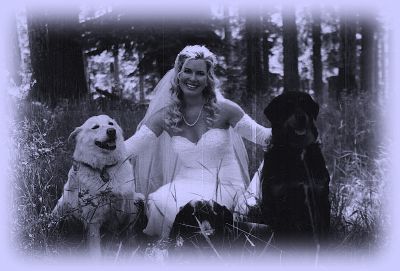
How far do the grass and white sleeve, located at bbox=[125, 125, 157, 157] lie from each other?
Answer: 59cm

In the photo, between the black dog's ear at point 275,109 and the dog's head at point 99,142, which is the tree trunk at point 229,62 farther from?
the black dog's ear at point 275,109

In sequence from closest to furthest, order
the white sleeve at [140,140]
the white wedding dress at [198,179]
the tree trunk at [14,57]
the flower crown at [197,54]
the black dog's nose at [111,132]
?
the black dog's nose at [111,132], the white wedding dress at [198,179], the flower crown at [197,54], the white sleeve at [140,140], the tree trunk at [14,57]

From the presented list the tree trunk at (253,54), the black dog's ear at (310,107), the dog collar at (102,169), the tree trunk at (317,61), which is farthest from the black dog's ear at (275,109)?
the tree trunk at (317,61)

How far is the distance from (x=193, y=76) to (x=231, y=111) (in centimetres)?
51

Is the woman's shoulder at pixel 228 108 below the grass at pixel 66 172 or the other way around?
the other way around

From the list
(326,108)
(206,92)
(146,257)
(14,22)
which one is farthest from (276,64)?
(146,257)

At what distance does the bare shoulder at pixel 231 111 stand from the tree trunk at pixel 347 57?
148 inches

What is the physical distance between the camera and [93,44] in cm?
488

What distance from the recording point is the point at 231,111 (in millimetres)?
3805

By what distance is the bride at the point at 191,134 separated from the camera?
11.7 feet

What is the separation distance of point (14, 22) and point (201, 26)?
2237 millimetres

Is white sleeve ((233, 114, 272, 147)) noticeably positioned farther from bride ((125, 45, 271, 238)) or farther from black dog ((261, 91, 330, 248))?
black dog ((261, 91, 330, 248))

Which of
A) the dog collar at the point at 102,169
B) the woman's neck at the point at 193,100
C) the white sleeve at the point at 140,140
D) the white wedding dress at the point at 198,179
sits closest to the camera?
the dog collar at the point at 102,169

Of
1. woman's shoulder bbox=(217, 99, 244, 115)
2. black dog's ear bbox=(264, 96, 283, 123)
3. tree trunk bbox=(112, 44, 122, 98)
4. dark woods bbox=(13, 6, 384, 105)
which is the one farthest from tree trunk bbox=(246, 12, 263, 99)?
black dog's ear bbox=(264, 96, 283, 123)
